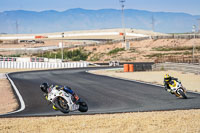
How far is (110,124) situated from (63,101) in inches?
107

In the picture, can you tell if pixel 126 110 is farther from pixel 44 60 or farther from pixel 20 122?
pixel 44 60

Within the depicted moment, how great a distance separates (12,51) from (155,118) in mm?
91308

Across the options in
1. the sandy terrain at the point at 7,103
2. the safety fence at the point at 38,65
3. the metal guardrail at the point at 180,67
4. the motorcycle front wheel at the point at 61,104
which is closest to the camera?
the motorcycle front wheel at the point at 61,104

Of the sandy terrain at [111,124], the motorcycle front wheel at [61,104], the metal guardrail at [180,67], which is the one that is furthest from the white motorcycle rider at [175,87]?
the metal guardrail at [180,67]

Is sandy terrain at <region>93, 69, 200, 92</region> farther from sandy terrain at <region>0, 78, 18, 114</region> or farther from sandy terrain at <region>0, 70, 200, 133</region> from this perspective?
sandy terrain at <region>0, 70, 200, 133</region>

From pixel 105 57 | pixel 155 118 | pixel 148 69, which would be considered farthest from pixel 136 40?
pixel 155 118

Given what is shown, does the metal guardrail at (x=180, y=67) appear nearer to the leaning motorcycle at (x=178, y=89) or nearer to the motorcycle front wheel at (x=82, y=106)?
the leaning motorcycle at (x=178, y=89)

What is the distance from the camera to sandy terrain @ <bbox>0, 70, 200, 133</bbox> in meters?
12.3

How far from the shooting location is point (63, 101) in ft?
51.1

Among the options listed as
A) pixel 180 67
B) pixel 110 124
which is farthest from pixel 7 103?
pixel 180 67

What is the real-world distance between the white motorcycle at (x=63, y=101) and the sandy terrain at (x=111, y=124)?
14.9 inches

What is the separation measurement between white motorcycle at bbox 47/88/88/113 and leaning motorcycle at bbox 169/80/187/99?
6.76 meters

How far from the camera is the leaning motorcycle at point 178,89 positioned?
69.3ft

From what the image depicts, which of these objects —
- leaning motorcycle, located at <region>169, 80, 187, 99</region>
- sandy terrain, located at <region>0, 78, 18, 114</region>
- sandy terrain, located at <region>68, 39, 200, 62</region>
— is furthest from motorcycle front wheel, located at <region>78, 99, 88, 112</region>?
sandy terrain, located at <region>68, 39, 200, 62</region>
